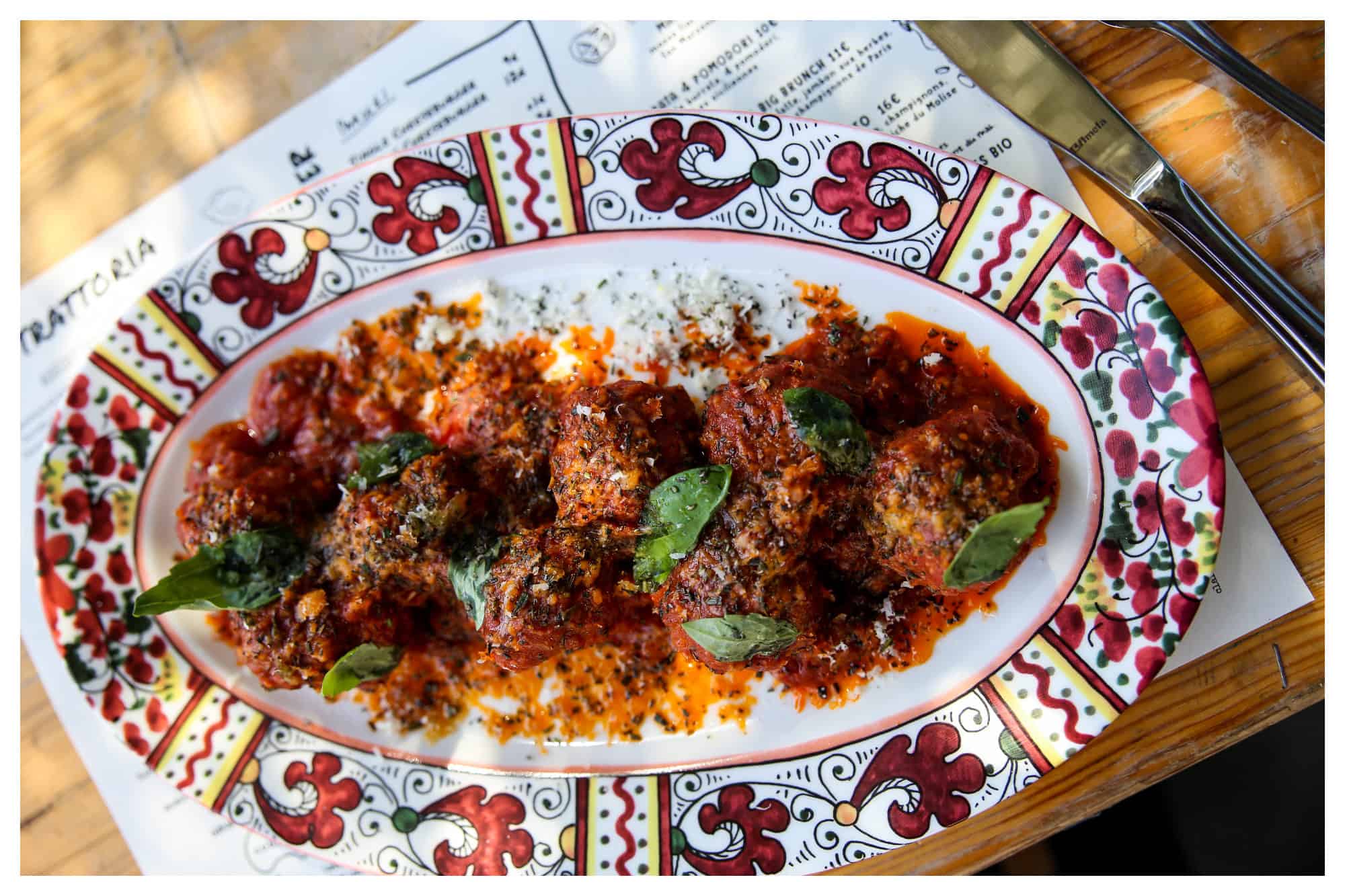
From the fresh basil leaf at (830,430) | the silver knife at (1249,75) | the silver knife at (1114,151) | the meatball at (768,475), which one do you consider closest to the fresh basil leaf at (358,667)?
the meatball at (768,475)

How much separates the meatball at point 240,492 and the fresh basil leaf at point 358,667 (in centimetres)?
57

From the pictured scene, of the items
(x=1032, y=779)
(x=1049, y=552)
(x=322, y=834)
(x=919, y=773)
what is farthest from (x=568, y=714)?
(x=1049, y=552)

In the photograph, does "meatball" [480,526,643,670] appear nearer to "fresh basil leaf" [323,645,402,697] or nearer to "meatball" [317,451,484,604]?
"meatball" [317,451,484,604]

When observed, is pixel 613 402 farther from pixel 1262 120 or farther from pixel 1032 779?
pixel 1262 120

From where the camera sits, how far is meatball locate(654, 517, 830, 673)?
2422 millimetres

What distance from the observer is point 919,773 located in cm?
287

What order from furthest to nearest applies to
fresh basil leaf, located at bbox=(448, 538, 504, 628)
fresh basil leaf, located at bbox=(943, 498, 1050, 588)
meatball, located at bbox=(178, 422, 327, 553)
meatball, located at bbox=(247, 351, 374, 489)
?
1. meatball, located at bbox=(247, 351, 374, 489)
2. meatball, located at bbox=(178, 422, 327, 553)
3. fresh basil leaf, located at bbox=(448, 538, 504, 628)
4. fresh basil leaf, located at bbox=(943, 498, 1050, 588)

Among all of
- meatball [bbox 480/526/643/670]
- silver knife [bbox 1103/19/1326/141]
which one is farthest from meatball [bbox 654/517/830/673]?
silver knife [bbox 1103/19/1326/141]

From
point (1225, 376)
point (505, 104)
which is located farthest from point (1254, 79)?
point (505, 104)

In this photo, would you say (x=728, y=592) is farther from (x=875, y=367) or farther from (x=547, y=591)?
(x=875, y=367)

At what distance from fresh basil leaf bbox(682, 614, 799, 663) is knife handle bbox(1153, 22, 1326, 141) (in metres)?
2.48

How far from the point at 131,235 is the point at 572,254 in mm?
2155

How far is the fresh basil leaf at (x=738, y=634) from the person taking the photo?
2.40 meters

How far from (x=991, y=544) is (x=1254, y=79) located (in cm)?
198
